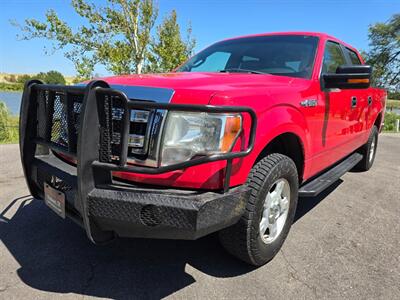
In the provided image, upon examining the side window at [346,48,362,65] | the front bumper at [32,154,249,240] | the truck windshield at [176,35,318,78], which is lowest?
the front bumper at [32,154,249,240]

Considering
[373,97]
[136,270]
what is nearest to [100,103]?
[136,270]

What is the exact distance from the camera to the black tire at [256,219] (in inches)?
87.0

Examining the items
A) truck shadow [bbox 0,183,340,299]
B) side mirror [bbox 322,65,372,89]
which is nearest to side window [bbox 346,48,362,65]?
side mirror [bbox 322,65,372,89]

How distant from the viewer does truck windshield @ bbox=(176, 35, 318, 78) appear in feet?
10.6

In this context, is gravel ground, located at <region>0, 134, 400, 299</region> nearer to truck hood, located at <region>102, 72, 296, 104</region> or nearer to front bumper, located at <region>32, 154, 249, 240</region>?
front bumper, located at <region>32, 154, 249, 240</region>

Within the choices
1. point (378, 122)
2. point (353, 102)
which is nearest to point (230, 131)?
point (353, 102)

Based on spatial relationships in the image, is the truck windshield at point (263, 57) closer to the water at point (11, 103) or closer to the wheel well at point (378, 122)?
the wheel well at point (378, 122)

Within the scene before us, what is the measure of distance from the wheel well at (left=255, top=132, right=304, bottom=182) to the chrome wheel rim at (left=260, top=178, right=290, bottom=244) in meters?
0.29

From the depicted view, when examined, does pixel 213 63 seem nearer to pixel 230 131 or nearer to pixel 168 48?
pixel 230 131

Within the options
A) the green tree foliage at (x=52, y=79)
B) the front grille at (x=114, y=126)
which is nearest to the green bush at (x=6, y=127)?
the green tree foliage at (x=52, y=79)

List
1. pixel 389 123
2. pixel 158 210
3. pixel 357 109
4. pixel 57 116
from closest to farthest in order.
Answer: pixel 158 210, pixel 57 116, pixel 357 109, pixel 389 123

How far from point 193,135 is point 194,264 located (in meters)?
1.19

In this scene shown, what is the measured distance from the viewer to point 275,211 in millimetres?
2607

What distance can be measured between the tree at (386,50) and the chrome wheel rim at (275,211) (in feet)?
116
